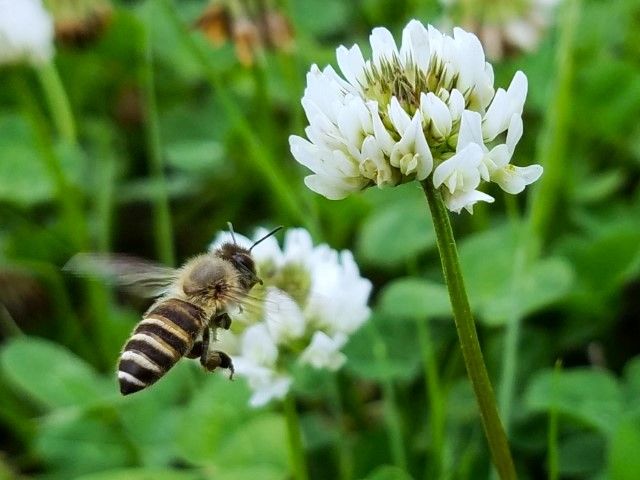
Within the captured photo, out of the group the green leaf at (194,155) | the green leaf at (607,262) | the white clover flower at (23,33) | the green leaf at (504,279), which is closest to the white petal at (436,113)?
the green leaf at (504,279)

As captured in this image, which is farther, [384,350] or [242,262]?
[384,350]

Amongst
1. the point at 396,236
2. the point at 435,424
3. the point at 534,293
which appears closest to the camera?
the point at 435,424

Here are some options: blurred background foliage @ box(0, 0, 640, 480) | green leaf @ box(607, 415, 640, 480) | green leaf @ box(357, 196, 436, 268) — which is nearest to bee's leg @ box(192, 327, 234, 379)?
blurred background foliage @ box(0, 0, 640, 480)

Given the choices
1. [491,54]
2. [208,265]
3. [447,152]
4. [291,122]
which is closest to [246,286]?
[208,265]

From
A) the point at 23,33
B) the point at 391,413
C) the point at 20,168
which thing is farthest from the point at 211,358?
the point at 20,168

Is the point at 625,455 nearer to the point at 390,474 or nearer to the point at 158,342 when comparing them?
the point at 390,474

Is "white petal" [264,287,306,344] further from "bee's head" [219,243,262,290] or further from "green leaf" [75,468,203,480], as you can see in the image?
"green leaf" [75,468,203,480]

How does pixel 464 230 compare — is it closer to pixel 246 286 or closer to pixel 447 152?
pixel 246 286
